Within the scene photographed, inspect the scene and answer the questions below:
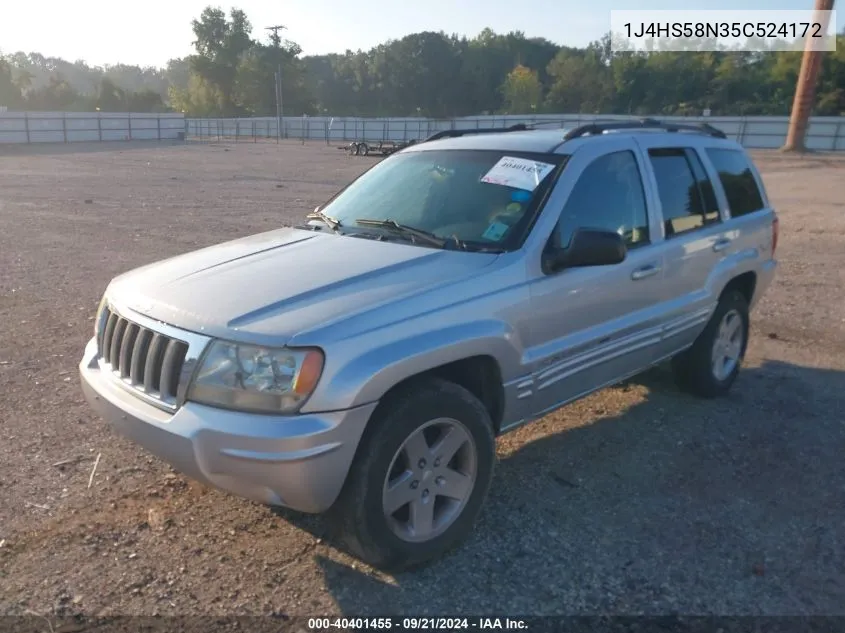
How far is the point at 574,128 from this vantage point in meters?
4.64

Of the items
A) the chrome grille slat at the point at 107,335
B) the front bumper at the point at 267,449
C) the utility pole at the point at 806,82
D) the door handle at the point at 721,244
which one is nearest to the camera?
the front bumper at the point at 267,449

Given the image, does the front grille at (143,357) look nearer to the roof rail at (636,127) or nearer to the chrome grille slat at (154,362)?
the chrome grille slat at (154,362)

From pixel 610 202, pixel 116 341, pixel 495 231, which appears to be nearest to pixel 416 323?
pixel 495 231

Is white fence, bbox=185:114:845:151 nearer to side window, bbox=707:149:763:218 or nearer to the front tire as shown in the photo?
side window, bbox=707:149:763:218

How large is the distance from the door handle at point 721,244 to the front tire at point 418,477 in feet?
8.36

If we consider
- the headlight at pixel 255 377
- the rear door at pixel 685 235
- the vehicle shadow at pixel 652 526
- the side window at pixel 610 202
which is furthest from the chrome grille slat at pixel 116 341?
the rear door at pixel 685 235

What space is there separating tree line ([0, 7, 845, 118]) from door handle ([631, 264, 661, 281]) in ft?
221

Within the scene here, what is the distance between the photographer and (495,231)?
3.89 m

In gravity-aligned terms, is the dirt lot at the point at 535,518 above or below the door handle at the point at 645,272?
below

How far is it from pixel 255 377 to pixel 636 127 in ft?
10.6

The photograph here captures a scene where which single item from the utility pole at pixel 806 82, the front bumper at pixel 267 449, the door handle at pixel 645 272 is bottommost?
the front bumper at pixel 267 449

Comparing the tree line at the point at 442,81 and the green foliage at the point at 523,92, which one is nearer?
the tree line at the point at 442,81

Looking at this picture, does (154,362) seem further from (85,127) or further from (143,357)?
(85,127)

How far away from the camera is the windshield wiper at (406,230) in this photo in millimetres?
3889
